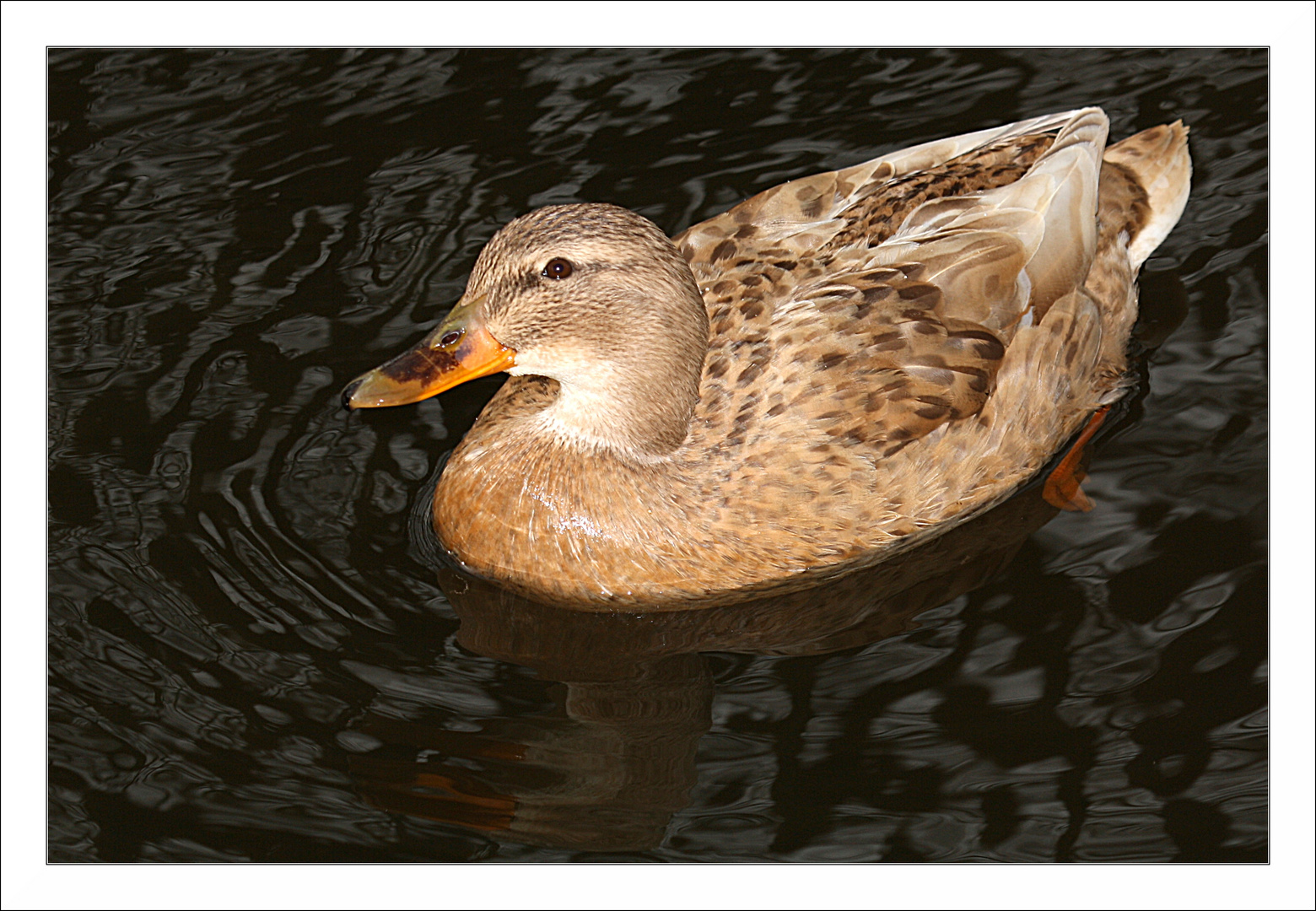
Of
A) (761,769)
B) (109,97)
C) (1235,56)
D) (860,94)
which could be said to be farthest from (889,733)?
(109,97)

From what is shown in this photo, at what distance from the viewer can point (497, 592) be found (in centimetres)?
639

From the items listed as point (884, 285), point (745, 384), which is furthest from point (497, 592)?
point (884, 285)

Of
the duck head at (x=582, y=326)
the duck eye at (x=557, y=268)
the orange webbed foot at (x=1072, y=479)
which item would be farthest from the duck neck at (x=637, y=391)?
the orange webbed foot at (x=1072, y=479)

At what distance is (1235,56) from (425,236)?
4583 mm

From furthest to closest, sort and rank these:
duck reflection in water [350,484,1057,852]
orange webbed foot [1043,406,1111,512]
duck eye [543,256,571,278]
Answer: orange webbed foot [1043,406,1111,512], duck eye [543,256,571,278], duck reflection in water [350,484,1057,852]

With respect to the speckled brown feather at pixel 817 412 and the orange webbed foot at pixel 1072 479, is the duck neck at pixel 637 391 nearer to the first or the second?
the speckled brown feather at pixel 817 412

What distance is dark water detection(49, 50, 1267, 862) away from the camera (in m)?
5.46

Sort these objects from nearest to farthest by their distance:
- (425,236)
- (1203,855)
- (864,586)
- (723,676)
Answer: (1203,855)
(723,676)
(864,586)
(425,236)

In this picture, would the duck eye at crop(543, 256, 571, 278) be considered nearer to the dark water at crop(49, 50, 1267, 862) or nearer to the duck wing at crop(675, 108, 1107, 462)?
the duck wing at crop(675, 108, 1107, 462)

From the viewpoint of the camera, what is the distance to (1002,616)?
6172 mm

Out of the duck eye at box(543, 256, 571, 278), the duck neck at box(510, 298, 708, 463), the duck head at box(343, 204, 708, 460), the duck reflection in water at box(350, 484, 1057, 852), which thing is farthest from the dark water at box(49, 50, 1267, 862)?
the duck eye at box(543, 256, 571, 278)

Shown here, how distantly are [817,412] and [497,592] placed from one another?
1442mm

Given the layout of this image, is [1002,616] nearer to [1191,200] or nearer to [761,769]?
[761,769]

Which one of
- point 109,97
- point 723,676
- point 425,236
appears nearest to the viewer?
point 723,676
